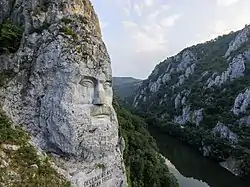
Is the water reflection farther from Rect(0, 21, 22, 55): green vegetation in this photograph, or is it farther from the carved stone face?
Rect(0, 21, 22, 55): green vegetation

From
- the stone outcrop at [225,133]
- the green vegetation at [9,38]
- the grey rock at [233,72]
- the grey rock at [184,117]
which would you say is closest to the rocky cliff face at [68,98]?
the green vegetation at [9,38]

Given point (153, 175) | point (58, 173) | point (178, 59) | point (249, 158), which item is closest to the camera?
point (58, 173)

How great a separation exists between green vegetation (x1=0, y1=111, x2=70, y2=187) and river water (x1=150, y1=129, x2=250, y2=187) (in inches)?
1213

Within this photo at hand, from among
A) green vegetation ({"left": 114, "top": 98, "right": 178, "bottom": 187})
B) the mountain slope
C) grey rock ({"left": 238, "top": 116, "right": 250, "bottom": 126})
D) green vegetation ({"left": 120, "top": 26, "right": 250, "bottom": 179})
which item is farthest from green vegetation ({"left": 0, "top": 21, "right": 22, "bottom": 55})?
grey rock ({"left": 238, "top": 116, "right": 250, "bottom": 126})

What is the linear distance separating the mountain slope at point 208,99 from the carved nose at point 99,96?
111 ft

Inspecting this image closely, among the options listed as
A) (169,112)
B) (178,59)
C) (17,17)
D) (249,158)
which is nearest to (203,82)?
(169,112)

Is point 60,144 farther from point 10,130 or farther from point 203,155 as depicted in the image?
point 203,155

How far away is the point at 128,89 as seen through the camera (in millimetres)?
162250

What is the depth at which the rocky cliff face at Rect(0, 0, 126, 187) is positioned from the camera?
47.4 feet

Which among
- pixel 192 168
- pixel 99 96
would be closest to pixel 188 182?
pixel 192 168

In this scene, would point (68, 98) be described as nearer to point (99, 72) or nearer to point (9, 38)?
point (99, 72)

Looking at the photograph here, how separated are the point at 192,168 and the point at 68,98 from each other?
37910 millimetres

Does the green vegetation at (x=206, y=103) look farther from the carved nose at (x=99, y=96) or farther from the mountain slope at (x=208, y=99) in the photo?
the carved nose at (x=99, y=96)

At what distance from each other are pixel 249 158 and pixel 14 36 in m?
36.7
